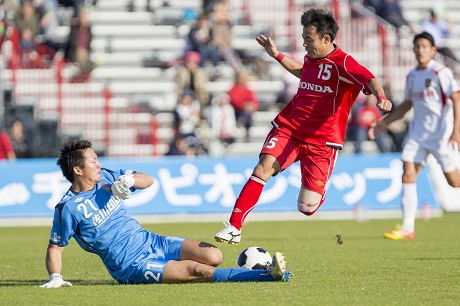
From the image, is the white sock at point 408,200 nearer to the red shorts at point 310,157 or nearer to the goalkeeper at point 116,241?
the red shorts at point 310,157

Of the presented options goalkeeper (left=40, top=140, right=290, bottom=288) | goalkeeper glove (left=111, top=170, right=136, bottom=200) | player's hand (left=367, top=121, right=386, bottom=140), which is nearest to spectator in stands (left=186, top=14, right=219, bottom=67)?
player's hand (left=367, top=121, right=386, bottom=140)

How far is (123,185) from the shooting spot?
898 cm

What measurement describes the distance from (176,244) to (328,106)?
263 cm

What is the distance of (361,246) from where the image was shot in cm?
1409

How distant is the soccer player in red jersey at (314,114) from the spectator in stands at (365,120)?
42.1ft

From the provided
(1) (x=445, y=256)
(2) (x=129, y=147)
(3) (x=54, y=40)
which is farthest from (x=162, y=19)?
(1) (x=445, y=256)

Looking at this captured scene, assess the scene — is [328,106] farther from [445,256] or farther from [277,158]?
[445,256]

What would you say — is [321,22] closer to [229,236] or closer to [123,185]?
[229,236]

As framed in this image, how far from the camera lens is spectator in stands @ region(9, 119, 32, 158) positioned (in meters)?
22.5

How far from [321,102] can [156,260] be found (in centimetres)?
288

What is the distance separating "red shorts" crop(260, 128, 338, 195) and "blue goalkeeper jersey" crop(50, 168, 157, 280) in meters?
2.16

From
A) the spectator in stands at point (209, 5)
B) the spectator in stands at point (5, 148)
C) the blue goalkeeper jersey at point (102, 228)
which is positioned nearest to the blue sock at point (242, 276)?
the blue goalkeeper jersey at point (102, 228)

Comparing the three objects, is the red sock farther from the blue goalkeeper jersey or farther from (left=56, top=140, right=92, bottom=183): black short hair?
(left=56, top=140, right=92, bottom=183): black short hair

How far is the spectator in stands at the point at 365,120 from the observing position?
24047mm
